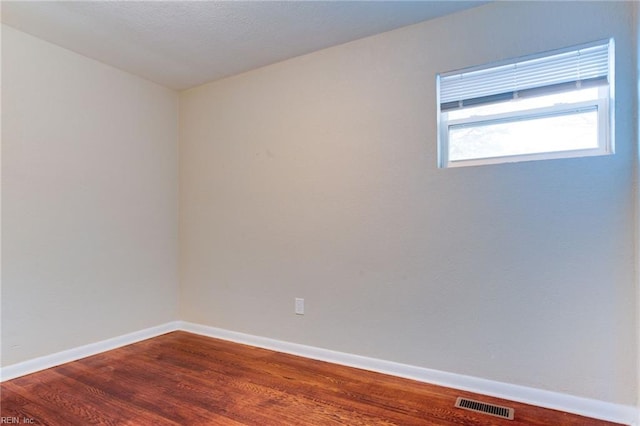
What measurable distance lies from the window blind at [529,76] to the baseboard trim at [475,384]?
67.3 inches

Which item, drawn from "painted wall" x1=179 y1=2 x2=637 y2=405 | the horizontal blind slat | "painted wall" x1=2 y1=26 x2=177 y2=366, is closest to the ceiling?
"painted wall" x1=179 y1=2 x2=637 y2=405

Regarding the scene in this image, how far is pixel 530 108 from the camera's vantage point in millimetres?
2074

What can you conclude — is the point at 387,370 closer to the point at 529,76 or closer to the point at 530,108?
the point at 530,108

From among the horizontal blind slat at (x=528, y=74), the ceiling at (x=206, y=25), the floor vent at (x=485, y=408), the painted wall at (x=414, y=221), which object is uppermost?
the ceiling at (x=206, y=25)

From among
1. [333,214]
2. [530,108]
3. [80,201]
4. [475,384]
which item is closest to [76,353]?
[80,201]

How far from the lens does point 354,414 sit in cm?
186

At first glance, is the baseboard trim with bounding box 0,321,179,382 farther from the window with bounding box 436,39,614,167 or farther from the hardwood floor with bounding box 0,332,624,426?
the window with bounding box 436,39,614,167

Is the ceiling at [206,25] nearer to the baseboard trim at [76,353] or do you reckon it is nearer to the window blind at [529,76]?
the window blind at [529,76]

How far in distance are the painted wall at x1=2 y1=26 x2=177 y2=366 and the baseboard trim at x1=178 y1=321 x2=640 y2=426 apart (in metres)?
1.18

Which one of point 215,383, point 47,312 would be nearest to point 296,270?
point 215,383

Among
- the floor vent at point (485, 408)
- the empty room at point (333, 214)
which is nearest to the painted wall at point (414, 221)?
the empty room at point (333, 214)

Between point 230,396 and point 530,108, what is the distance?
2.48m

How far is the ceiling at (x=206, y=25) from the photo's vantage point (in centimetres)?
211

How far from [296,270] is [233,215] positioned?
0.82 metres
